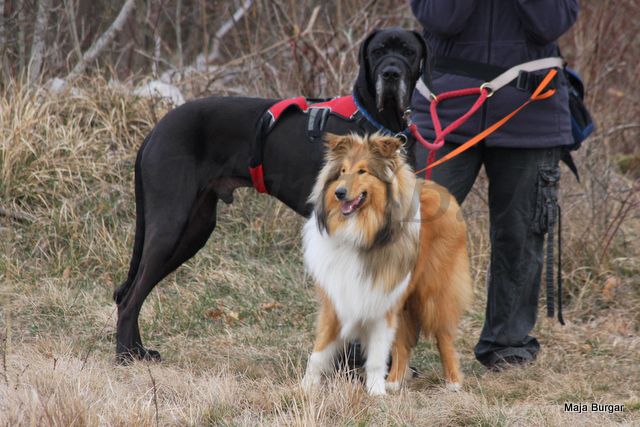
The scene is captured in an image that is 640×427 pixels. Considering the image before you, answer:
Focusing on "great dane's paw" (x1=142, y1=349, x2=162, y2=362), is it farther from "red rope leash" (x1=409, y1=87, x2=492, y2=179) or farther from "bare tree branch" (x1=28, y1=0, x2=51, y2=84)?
"bare tree branch" (x1=28, y1=0, x2=51, y2=84)

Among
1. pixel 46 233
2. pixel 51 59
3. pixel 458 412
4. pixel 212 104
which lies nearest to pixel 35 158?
pixel 46 233

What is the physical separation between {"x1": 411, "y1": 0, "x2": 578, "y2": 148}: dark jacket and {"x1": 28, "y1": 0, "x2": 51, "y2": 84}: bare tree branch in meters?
4.88

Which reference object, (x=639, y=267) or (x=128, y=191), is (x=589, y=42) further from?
(x=128, y=191)

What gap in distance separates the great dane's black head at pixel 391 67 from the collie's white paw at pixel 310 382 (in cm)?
141

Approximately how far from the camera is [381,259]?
400 centimetres

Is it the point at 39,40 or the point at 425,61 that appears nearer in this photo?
the point at 425,61

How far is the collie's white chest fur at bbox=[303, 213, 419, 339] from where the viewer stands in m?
4.01

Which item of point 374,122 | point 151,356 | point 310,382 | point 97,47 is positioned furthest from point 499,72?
point 97,47

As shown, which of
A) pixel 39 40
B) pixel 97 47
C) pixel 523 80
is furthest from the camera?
pixel 97 47

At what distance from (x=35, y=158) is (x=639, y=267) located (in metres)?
4.86

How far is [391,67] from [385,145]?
0.64 meters

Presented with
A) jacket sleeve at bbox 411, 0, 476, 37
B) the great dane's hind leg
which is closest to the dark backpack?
jacket sleeve at bbox 411, 0, 476, 37

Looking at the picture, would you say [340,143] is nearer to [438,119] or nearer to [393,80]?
[393,80]

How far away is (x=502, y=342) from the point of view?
4.83 m
